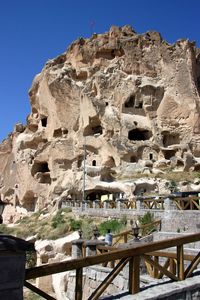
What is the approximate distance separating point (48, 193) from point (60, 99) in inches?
508

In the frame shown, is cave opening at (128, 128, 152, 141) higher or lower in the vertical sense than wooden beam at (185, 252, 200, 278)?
higher

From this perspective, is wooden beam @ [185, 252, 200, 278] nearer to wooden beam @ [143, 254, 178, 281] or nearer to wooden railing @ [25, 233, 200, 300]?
wooden railing @ [25, 233, 200, 300]

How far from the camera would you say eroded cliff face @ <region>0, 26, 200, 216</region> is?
41750mm

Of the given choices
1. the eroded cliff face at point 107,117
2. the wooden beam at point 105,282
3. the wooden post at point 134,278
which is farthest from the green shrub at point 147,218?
the eroded cliff face at point 107,117

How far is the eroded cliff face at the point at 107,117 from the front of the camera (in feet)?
137

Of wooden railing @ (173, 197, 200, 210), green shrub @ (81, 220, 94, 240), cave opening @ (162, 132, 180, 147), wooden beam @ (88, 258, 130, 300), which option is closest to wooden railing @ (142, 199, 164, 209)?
wooden railing @ (173, 197, 200, 210)

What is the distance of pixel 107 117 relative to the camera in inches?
1729

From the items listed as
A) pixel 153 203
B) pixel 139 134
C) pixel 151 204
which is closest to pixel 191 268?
pixel 153 203

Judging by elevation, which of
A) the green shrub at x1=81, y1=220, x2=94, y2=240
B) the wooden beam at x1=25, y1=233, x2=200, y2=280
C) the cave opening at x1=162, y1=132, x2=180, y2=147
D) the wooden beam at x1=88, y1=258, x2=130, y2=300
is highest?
the cave opening at x1=162, y1=132, x2=180, y2=147

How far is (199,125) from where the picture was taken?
45.1m

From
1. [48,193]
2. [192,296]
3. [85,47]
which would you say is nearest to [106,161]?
[48,193]

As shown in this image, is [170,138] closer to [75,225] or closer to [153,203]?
[75,225]

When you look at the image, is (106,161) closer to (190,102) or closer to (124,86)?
(124,86)

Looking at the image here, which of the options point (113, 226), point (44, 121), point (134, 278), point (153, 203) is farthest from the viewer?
point (44, 121)
